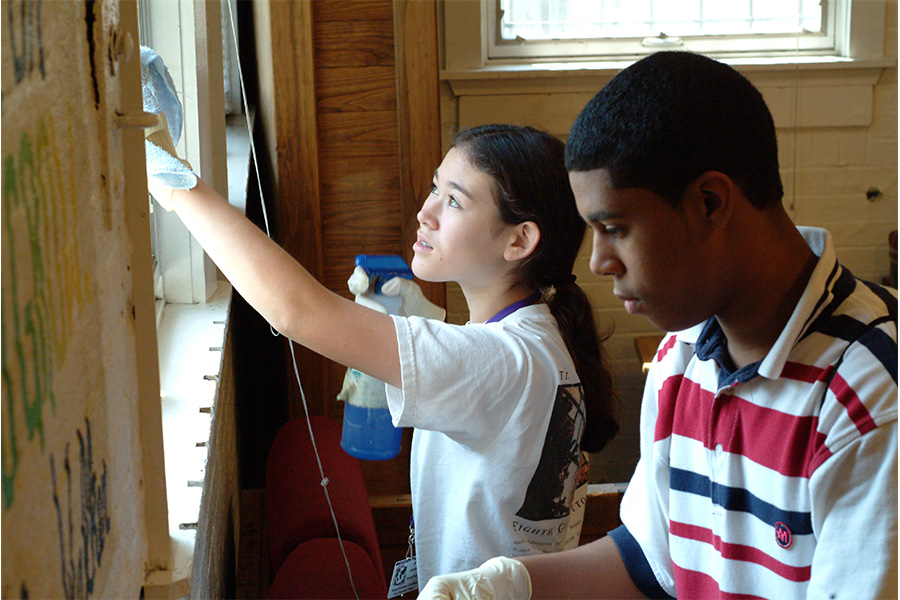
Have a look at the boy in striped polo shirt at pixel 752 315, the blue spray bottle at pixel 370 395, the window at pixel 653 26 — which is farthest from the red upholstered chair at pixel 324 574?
the window at pixel 653 26

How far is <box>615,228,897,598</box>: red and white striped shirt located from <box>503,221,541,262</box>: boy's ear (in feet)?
1.25

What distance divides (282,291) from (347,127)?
1428 mm

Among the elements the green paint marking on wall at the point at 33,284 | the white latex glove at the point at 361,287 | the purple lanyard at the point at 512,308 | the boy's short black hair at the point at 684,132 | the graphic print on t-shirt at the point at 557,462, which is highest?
the boy's short black hair at the point at 684,132

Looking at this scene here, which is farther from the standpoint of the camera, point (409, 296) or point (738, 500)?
point (409, 296)

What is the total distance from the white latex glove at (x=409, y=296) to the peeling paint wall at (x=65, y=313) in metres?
1.08

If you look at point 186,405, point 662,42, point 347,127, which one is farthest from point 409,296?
point 662,42

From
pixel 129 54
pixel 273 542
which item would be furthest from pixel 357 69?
pixel 129 54

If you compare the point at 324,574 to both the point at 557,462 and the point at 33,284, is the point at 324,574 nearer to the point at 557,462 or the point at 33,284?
the point at 557,462

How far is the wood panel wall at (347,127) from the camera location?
7.91 ft

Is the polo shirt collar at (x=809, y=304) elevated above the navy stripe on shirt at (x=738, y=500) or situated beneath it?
elevated above

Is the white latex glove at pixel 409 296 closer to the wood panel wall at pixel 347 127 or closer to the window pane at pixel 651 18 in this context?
the wood panel wall at pixel 347 127

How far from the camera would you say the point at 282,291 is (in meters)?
1.13

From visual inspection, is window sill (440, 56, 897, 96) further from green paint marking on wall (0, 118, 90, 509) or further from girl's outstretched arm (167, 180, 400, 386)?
green paint marking on wall (0, 118, 90, 509)

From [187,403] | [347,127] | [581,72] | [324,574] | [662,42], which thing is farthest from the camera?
[662,42]
